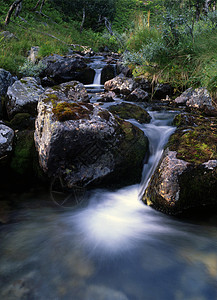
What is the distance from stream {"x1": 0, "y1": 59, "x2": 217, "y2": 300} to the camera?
185 centimetres

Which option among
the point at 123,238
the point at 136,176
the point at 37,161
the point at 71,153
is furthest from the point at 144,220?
the point at 37,161

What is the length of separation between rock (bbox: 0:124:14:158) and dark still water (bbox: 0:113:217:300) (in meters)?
1.07

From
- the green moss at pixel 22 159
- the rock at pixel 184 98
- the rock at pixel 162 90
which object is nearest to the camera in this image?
the green moss at pixel 22 159

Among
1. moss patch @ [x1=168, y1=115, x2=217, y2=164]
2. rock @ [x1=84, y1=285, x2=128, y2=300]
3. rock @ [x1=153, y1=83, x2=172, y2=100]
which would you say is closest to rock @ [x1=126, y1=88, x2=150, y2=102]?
rock @ [x1=153, y1=83, x2=172, y2=100]

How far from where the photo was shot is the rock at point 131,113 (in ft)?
17.2

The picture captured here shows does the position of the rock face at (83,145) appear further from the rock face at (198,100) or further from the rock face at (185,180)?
the rock face at (198,100)

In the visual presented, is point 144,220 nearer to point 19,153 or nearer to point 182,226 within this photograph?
point 182,226

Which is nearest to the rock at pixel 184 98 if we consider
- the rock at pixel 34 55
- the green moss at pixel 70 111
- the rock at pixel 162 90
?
the rock at pixel 162 90

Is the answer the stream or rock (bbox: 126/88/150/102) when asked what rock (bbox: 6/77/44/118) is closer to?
the stream

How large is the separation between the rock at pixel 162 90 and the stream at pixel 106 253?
4.83 metres

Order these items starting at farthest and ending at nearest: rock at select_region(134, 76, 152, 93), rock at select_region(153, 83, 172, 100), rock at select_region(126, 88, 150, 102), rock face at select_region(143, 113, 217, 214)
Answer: rock at select_region(134, 76, 152, 93)
rock at select_region(153, 83, 172, 100)
rock at select_region(126, 88, 150, 102)
rock face at select_region(143, 113, 217, 214)

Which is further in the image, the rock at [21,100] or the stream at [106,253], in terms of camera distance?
the rock at [21,100]

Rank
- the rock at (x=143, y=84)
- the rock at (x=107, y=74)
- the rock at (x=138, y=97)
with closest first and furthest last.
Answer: the rock at (x=138, y=97) < the rock at (x=143, y=84) < the rock at (x=107, y=74)

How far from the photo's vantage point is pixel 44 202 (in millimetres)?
3279
